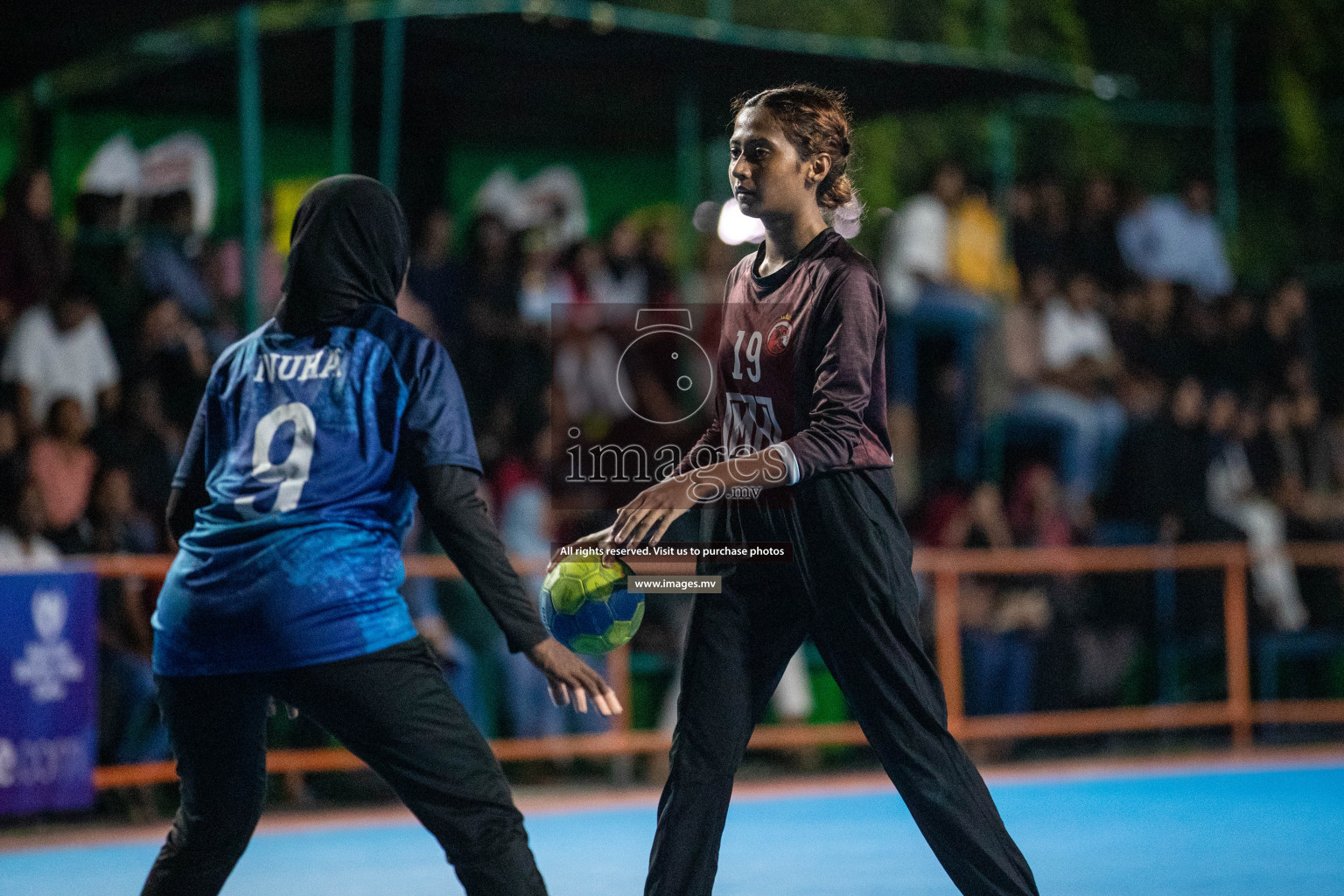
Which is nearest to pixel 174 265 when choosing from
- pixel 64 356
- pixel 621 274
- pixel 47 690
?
pixel 64 356

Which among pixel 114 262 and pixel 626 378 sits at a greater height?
pixel 114 262

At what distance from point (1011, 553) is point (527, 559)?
3.62m

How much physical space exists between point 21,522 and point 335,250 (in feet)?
20.3

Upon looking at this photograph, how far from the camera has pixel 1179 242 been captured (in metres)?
16.7

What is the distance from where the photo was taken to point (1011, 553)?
476 inches

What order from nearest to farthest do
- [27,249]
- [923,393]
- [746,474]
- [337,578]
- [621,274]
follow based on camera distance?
1. [337,578]
2. [746,474]
3. [27,249]
4. [621,274]
5. [923,393]

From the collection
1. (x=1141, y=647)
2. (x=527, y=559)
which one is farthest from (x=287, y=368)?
(x=1141, y=647)

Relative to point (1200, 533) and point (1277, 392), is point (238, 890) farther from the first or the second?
point (1277, 392)

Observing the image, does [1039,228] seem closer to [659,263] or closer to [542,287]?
[659,263]

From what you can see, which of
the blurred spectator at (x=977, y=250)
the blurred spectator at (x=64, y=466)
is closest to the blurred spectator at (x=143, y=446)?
the blurred spectator at (x=64, y=466)

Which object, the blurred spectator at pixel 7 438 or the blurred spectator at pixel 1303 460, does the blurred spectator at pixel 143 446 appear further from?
the blurred spectator at pixel 1303 460

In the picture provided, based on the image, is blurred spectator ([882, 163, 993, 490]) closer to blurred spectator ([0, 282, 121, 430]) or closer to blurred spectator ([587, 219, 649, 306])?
blurred spectator ([587, 219, 649, 306])

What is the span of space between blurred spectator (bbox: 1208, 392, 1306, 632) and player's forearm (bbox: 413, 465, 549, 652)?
9844 mm

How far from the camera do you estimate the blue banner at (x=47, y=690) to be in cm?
881
